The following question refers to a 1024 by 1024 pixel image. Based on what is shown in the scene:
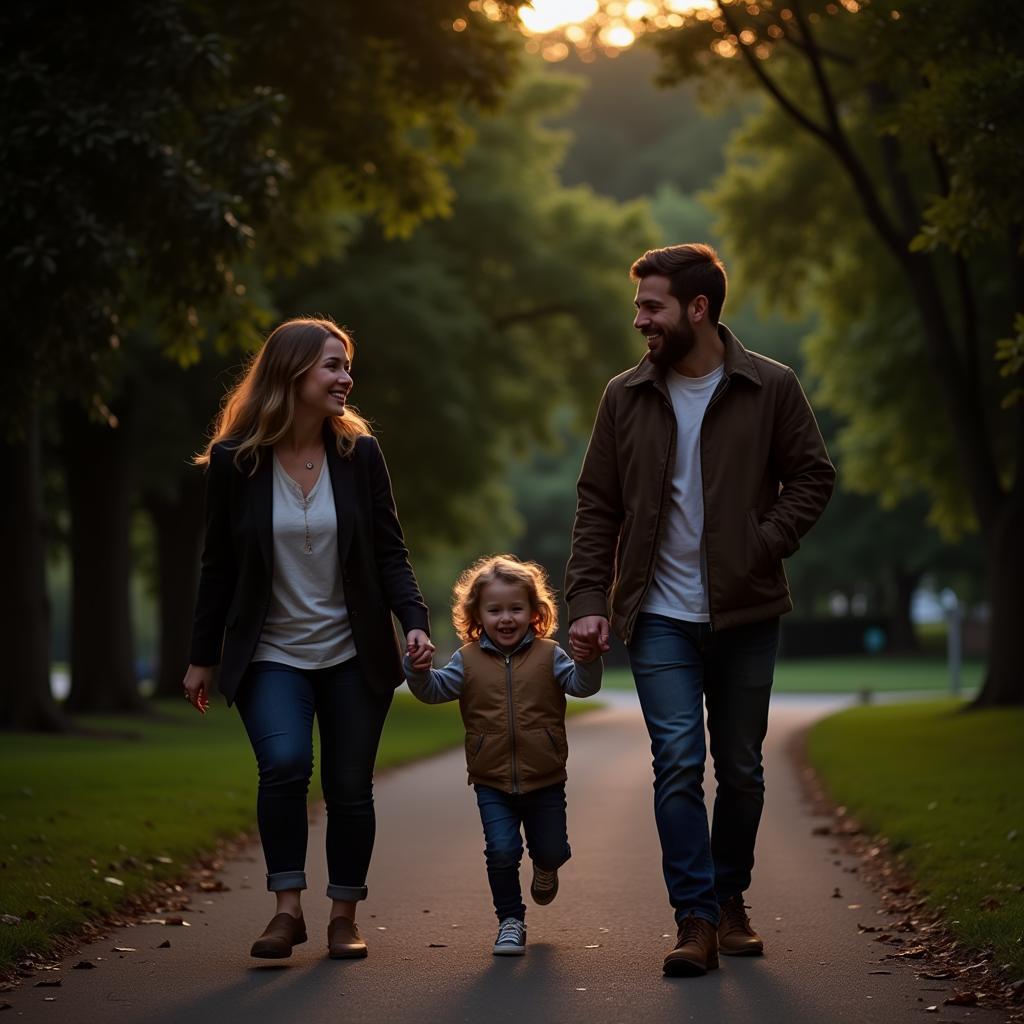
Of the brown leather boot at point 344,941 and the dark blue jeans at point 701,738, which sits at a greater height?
the dark blue jeans at point 701,738

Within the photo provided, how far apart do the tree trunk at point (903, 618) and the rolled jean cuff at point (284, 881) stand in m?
56.8

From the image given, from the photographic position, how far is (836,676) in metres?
49.8

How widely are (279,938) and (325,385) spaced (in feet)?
6.01

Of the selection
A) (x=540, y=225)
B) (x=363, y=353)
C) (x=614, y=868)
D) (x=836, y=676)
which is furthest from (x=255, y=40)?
(x=836, y=676)

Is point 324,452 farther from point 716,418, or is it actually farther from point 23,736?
point 23,736

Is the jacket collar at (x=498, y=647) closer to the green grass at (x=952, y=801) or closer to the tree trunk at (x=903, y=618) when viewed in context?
the green grass at (x=952, y=801)

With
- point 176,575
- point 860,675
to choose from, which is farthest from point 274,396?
point 860,675

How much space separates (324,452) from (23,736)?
13.2 meters

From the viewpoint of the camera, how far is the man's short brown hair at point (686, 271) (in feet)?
19.5

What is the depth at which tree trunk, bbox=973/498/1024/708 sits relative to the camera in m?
21.0

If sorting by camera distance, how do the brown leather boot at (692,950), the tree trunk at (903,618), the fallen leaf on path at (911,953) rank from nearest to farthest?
the brown leather boot at (692,950)
the fallen leaf on path at (911,953)
the tree trunk at (903,618)

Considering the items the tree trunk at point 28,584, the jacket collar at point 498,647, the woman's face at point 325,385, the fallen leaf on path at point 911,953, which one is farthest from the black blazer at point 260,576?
the tree trunk at point 28,584

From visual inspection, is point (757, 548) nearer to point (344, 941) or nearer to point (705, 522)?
point (705, 522)

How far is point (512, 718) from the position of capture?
6.23m
